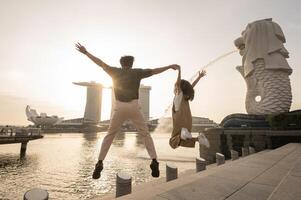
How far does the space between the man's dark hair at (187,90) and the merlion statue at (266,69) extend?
138 ft

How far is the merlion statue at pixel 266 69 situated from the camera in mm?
42594

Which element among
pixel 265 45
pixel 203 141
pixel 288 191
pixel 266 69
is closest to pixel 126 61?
pixel 203 141

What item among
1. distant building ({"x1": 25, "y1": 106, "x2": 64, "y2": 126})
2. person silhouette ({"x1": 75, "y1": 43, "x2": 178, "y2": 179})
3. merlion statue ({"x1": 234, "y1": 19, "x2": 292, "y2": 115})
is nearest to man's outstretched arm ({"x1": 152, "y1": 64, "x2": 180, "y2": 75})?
person silhouette ({"x1": 75, "y1": 43, "x2": 178, "y2": 179})

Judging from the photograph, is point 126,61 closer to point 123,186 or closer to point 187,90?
point 187,90

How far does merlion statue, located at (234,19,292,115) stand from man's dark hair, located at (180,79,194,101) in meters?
42.0

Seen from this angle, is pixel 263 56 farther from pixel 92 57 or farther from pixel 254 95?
pixel 92 57

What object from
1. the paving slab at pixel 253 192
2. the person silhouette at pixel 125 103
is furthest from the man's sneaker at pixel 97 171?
the paving slab at pixel 253 192

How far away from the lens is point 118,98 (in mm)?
4414

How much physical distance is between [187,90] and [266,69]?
146 ft

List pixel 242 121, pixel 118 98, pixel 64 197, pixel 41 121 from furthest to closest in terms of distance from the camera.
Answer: pixel 41 121, pixel 242 121, pixel 64 197, pixel 118 98

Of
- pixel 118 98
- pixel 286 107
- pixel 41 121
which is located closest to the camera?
pixel 118 98

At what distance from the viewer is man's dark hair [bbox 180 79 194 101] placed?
5.66 metres

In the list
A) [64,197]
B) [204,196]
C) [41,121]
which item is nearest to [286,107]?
[64,197]

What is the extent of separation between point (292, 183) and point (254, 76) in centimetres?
4534
